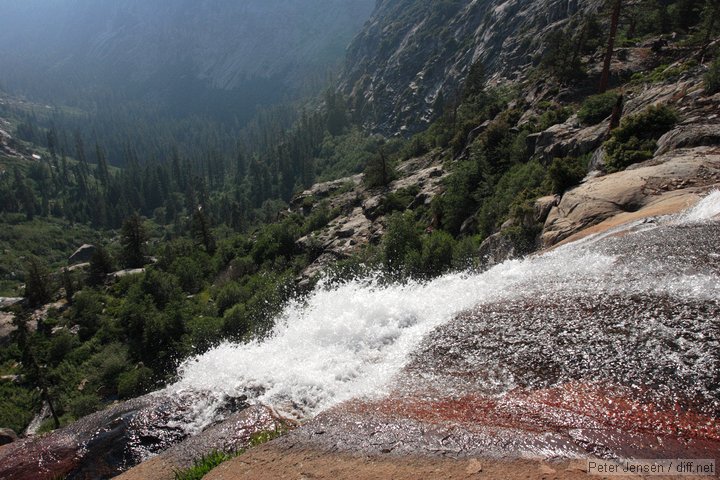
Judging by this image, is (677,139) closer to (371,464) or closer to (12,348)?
(371,464)

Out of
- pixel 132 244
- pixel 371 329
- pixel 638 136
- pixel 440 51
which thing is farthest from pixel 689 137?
pixel 440 51

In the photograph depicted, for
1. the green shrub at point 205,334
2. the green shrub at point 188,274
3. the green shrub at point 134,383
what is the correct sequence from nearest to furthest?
the green shrub at point 134,383
the green shrub at point 205,334
the green shrub at point 188,274

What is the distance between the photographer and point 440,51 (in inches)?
5704

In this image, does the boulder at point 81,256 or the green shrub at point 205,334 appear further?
the boulder at point 81,256

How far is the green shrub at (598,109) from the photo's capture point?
3012 cm

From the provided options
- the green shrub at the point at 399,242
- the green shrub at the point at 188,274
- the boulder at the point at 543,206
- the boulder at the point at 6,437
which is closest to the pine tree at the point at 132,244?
the green shrub at the point at 188,274

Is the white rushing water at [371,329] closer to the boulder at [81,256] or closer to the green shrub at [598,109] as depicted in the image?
the green shrub at [598,109]

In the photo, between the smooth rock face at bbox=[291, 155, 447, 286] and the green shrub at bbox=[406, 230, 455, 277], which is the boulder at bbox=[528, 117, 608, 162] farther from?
the smooth rock face at bbox=[291, 155, 447, 286]

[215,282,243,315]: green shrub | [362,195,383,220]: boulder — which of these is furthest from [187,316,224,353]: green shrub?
[362,195,383,220]: boulder

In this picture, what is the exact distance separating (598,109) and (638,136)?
10.4 metres

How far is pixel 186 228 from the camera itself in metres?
137

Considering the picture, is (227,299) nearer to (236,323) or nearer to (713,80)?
(236,323)

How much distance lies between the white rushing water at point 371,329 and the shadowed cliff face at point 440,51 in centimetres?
8943

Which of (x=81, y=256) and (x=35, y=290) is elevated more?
(x=81, y=256)
